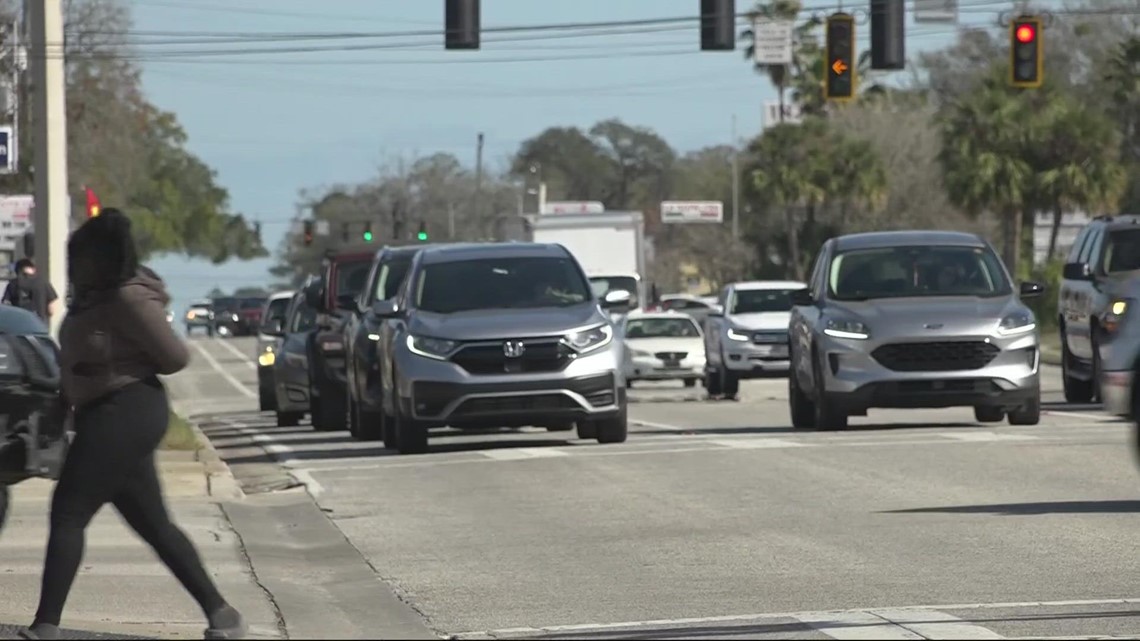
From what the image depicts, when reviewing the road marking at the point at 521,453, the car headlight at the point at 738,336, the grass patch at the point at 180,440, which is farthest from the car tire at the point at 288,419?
the road marking at the point at 521,453

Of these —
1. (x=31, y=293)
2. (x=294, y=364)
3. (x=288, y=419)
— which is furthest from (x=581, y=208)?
(x=31, y=293)

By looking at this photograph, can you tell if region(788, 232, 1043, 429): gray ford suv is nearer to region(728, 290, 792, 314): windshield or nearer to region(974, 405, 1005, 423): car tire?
region(974, 405, 1005, 423): car tire

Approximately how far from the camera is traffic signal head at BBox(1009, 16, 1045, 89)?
33.6 meters

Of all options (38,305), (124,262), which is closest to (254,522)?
(124,262)

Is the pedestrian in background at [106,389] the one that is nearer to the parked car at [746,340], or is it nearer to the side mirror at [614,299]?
the side mirror at [614,299]

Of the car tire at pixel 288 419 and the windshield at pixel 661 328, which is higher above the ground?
the windshield at pixel 661 328

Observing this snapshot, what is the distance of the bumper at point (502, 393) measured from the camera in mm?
20109

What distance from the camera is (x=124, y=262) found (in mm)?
9234

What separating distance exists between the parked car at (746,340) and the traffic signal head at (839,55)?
3590 millimetres

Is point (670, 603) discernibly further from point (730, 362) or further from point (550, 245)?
point (730, 362)

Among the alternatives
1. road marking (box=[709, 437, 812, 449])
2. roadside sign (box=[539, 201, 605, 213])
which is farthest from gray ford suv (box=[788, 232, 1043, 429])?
roadside sign (box=[539, 201, 605, 213])

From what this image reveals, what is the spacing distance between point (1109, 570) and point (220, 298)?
97.2 meters

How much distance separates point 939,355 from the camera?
21.5 metres

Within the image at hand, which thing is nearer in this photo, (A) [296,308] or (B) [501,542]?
(B) [501,542]
